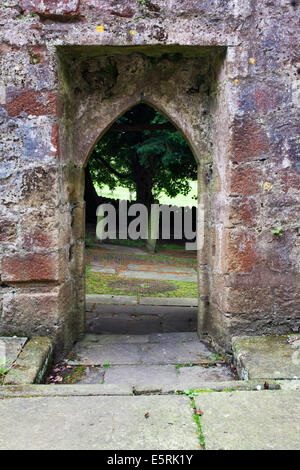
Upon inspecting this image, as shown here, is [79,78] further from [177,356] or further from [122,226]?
[122,226]

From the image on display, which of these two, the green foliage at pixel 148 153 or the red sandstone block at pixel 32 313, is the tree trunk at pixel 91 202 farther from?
the red sandstone block at pixel 32 313

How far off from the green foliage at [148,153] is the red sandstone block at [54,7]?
3.43 meters

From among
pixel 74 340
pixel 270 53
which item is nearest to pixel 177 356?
pixel 74 340

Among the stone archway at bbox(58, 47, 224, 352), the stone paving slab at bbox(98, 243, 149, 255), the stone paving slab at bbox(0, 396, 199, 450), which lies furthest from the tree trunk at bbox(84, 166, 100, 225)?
the stone paving slab at bbox(0, 396, 199, 450)

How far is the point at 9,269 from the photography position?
10.7 ft

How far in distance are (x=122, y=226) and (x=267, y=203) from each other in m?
10.3

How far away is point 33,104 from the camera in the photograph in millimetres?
3191

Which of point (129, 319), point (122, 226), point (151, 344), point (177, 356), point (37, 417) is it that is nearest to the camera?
point (37, 417)

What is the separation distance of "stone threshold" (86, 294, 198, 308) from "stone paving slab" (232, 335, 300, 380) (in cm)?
237

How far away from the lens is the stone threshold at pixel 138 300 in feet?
18.3

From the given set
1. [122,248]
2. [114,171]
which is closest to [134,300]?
[122,248]

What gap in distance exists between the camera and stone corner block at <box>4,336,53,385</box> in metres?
2.65
